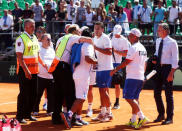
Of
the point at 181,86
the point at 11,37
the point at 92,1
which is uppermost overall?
the point at 92,1

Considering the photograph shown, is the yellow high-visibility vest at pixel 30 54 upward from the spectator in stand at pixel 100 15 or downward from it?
downward

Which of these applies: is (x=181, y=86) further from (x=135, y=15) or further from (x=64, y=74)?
(x=64, y=74)

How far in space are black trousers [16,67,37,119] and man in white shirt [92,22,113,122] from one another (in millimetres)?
1528

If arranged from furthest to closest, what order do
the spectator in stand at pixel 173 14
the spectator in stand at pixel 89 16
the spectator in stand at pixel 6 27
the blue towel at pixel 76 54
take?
the spectator in stand at pixel 6 27
the spectator in stand at pixel 89 16
the spectator in stand at pixel 173 14
the blue towel at pixel 76 54

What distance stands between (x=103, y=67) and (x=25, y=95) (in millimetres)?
1941

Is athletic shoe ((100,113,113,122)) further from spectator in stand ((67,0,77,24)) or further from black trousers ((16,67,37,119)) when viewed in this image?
spectator in stand ((67,0,77,24))

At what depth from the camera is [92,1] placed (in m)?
19.9

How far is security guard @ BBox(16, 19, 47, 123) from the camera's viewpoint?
30.9 ft

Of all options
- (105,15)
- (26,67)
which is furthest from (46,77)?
(105,15)

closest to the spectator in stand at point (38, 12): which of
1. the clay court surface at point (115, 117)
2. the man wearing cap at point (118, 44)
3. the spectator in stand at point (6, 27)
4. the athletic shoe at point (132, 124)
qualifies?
the spectator in stand at point (6, 27)

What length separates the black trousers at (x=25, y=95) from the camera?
31.3 feet

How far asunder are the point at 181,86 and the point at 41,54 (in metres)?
8.06

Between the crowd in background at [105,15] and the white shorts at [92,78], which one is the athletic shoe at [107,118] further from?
the crowd in background at [105,15]

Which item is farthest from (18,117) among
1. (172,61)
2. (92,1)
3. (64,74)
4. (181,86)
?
(92,1)
